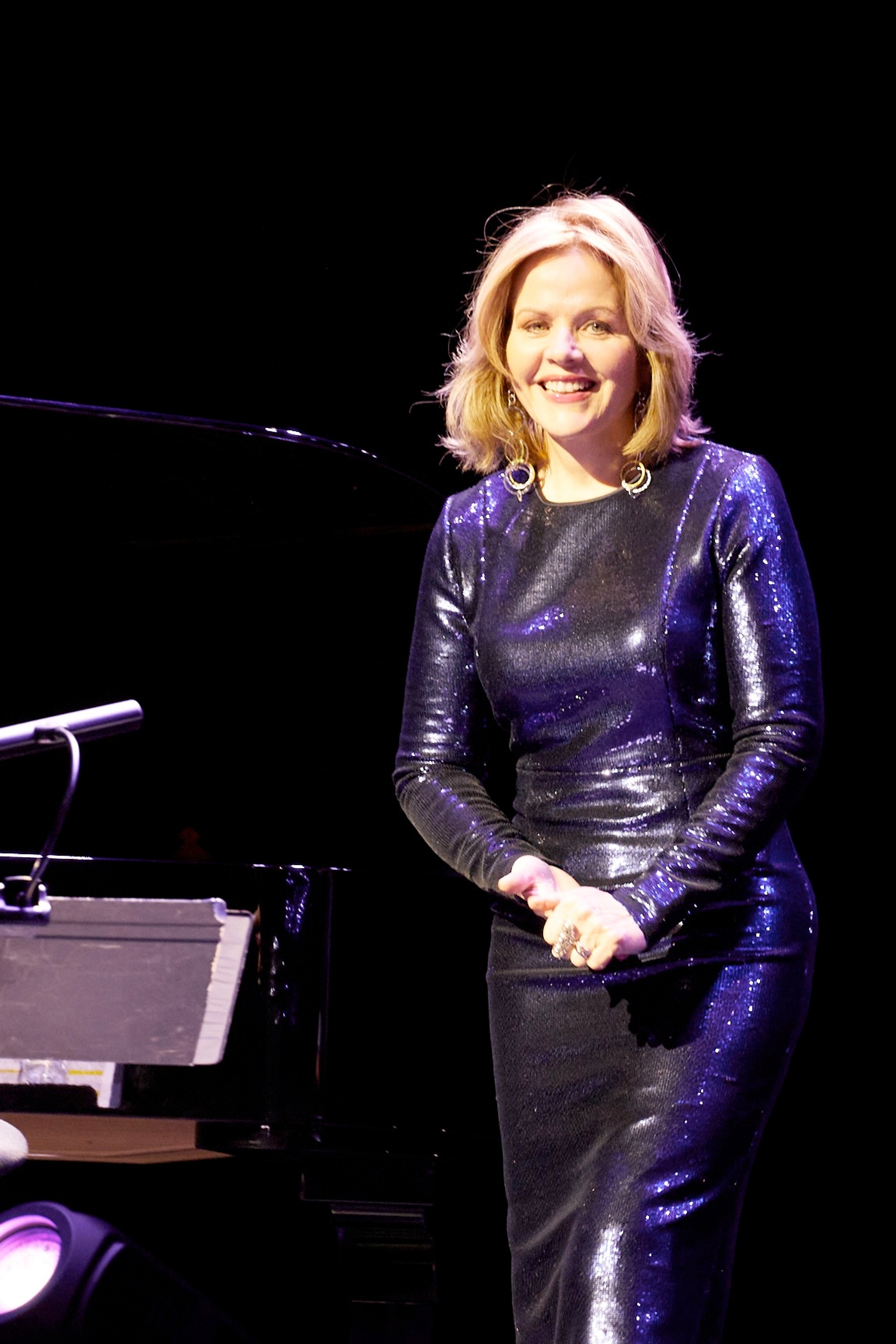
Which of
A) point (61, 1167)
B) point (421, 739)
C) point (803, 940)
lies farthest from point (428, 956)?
point (61, 1167)

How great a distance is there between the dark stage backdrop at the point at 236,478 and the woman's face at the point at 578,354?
6.34 feet

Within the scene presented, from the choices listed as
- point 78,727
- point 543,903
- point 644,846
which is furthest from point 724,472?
point 78,727

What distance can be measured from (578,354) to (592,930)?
667 millimetres

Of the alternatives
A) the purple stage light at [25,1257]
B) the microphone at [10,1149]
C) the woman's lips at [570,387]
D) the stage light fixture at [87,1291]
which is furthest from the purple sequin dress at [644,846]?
the purple stage light at [25,1257]

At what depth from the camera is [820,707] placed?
5.22 feet

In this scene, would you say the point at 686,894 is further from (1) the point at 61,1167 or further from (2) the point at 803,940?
(1) the point at 61,1167

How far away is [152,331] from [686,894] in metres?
3.08

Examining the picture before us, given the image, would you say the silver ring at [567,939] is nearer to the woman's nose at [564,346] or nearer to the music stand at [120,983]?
the woman's nose at [564,346]

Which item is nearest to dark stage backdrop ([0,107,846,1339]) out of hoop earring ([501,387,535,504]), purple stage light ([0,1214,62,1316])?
purple stage light ([0,1214,62,1316])

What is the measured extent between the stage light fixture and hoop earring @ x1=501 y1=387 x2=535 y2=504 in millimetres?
2062

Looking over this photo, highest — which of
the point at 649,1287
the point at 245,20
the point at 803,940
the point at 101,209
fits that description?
the point at 245,20

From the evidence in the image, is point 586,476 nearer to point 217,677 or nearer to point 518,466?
point 518,466

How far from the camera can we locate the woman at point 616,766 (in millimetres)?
1491

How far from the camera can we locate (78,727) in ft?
5.68
